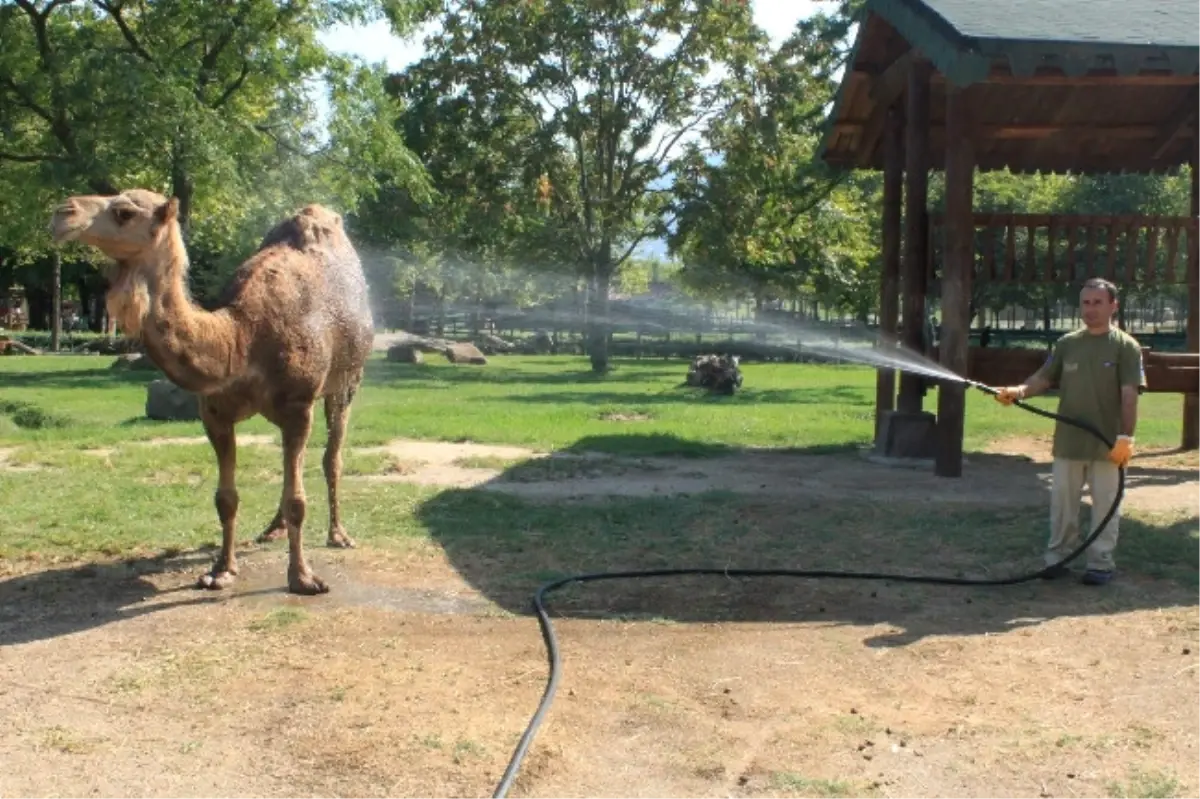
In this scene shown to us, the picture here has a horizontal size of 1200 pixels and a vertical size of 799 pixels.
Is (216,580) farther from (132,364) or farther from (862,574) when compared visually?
(132,364)

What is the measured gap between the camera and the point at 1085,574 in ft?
22.9

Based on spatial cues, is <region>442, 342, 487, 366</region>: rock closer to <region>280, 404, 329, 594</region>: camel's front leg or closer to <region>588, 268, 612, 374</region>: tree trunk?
<region>588, 268, 612, 374</region>: tree trunk

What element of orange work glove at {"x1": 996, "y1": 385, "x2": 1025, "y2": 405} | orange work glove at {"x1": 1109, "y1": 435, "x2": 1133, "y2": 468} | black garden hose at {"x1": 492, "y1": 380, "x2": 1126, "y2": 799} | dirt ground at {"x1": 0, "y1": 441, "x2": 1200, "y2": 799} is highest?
orange work glove at {"x1": 996, "y1": 385, "x2": 1025, "y2": 405}

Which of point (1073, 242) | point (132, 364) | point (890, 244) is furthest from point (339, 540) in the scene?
point (132, 364)

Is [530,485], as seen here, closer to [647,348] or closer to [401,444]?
[401,444]

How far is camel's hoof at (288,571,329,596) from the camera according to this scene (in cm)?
660

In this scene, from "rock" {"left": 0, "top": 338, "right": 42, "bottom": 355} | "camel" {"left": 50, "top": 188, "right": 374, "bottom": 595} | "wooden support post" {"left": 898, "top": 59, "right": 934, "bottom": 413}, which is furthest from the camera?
"rock" {"left": 0, "top": 338, "right": 42, "bottom": 355}

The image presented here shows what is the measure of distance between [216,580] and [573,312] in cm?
5238

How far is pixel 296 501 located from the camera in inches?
263

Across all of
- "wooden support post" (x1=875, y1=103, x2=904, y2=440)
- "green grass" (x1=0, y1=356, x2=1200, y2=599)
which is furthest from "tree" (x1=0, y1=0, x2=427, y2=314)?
"wooden support post" (x1=875, y1=103, x2=904, y2=440)

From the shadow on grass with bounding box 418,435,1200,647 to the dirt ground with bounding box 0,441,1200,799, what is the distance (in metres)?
0.06

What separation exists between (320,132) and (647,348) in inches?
974

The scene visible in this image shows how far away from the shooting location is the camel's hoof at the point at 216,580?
6699mm

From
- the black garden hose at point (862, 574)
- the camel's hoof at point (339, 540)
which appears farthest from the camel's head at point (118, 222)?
the camel's hoof at point (339, 540)
